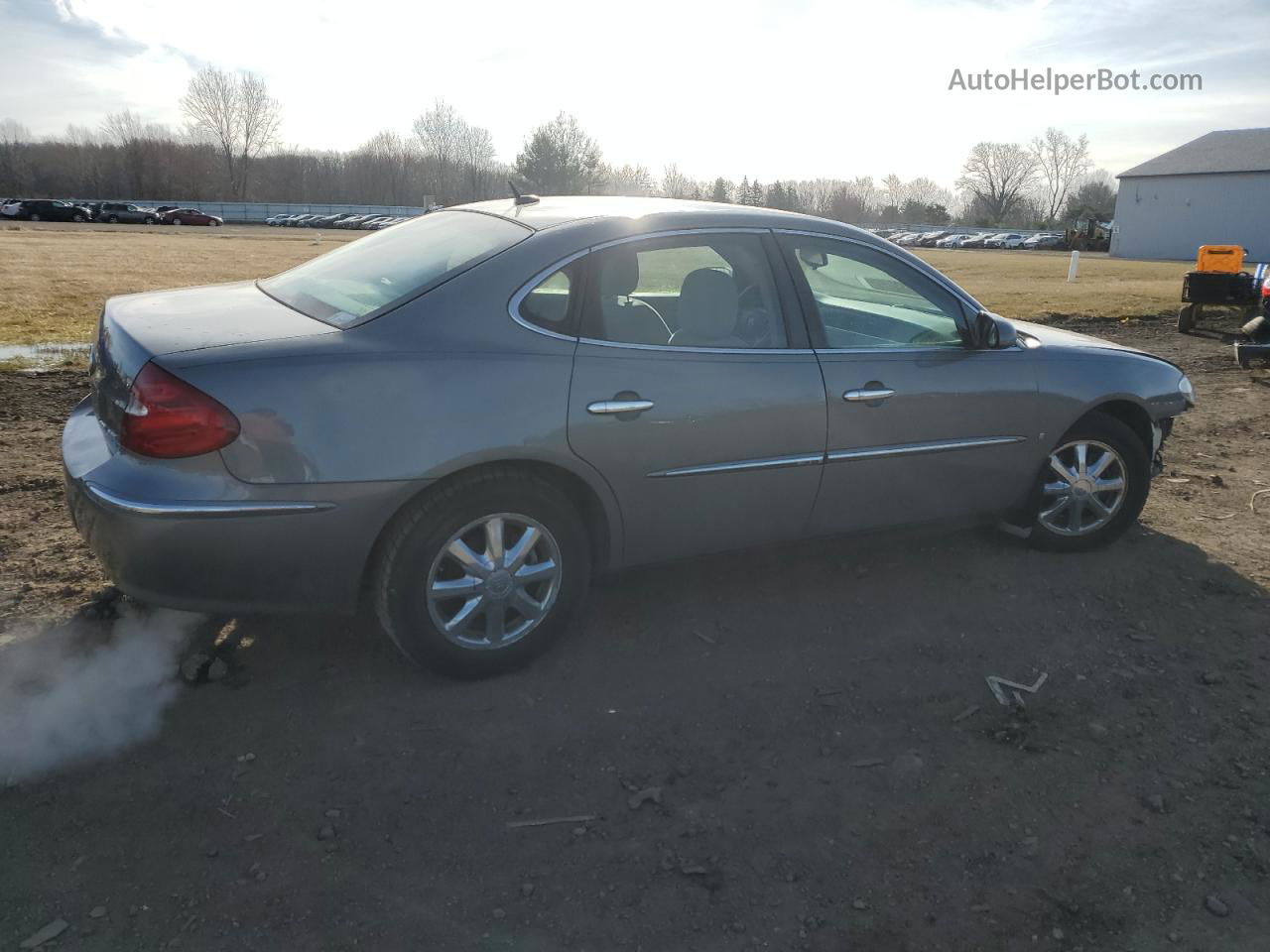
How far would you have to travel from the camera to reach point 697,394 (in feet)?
11.9

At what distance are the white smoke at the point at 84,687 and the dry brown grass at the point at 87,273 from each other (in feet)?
24.3

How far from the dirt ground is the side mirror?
111 centimetres

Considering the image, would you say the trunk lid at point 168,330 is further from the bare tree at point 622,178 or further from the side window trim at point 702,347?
the bare tree at point 622,178

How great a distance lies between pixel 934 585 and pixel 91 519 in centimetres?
344

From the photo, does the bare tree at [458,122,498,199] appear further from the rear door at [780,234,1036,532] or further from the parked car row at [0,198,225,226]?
the rear door at [780,234,1036,532]

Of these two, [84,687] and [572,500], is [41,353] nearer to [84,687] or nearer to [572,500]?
[84,687]

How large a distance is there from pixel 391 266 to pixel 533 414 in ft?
3.11

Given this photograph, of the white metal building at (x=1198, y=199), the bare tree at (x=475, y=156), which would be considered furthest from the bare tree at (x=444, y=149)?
the white metal building at (x=1198, y=199)

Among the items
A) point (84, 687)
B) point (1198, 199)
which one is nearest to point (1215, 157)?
point (1198, 199)

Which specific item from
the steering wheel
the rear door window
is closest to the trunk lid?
the rear door window

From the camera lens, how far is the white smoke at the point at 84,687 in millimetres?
3035

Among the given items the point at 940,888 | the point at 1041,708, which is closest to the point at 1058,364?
the point at 1041,708

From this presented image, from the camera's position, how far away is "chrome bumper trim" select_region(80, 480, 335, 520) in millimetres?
2934

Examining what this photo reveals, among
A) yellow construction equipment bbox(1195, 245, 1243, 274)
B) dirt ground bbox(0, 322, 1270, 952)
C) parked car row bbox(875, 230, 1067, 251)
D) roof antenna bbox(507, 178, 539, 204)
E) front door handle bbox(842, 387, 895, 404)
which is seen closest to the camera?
dirt ground bbox(0, 322, 1270, 952)
